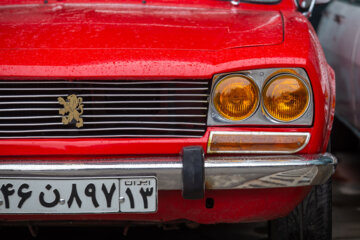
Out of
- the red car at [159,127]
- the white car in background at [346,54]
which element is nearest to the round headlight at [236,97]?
the red car at [159,127]

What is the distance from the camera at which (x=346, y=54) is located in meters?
4.71

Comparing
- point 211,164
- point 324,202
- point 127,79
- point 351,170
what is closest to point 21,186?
point 127,79

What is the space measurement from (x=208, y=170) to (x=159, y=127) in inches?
10.1

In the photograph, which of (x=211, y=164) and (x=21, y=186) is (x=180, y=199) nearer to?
(x=211, y=164)

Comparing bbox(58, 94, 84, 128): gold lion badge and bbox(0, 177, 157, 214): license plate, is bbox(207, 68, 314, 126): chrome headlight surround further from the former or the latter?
bbox(58, 94, 84, 128): gold lion badge

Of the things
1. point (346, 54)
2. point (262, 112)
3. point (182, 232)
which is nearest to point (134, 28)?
point (262, 112)

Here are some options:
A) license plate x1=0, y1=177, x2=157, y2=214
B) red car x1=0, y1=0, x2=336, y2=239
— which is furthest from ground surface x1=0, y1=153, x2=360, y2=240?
license plate x1=0, y1=177, x2=157, y2=214

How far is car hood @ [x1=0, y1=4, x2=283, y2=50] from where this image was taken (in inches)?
101

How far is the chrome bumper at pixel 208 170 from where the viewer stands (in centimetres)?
240

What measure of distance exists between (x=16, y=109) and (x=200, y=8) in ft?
4.18

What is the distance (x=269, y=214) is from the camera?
8.52 feet

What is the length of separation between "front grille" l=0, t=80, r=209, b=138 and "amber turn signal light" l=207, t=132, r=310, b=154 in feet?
0.24

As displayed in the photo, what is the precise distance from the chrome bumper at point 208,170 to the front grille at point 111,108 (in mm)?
126

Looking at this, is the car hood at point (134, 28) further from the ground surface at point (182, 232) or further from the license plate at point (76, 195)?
the ground surface at point (182, 232)
